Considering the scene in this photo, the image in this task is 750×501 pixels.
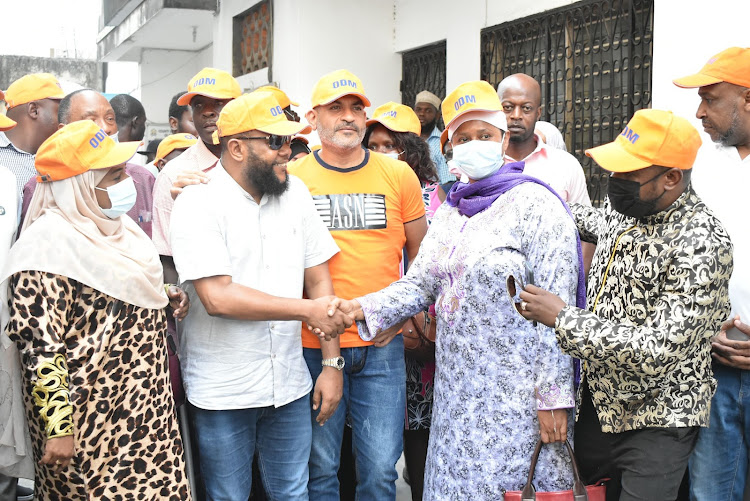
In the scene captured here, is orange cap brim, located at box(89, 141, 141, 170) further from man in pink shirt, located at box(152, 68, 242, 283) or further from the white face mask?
the white face mask

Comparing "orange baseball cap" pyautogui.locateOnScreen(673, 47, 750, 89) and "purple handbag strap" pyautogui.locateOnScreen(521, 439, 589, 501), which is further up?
"orange baseball cap" pyautogui.locateOnScreen(673, 47, 750, 89)

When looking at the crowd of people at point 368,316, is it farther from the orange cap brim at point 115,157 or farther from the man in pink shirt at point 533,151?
the man in pink shirt at point 533,151

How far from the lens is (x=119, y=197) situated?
3.24 m

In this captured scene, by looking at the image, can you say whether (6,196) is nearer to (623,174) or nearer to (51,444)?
(51,444)

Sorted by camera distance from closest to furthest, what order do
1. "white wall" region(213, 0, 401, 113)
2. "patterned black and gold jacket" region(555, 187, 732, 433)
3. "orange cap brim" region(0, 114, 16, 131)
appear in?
"patterned black and gold jacket" region(555, 187, 732, 433) → "orange cap brim" region(0, 114, 16, 131) → "white wall" region(213, 0, 401, 113)

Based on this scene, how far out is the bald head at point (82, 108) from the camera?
4.80 metres

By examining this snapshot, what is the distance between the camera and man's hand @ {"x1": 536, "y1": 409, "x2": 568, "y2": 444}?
3041 millimetres

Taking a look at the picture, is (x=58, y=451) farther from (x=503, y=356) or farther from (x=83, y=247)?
(x=503, y=356)

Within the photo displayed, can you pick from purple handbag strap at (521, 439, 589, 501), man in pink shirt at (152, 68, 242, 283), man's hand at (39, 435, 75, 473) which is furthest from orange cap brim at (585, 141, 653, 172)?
man's hand at (39, 435, 75, 473)

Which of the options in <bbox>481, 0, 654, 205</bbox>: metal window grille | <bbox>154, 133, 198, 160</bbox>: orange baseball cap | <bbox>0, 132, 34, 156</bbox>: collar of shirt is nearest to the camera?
<bbox>0, 132, 34, 156</bbox>: collar of shirt

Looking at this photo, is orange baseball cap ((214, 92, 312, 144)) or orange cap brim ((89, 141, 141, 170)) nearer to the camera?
orange cap brim ((89, 141, 141, 170))

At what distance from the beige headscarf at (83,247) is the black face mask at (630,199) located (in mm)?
1925

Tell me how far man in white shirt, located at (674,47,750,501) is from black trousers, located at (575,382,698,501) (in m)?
0.36

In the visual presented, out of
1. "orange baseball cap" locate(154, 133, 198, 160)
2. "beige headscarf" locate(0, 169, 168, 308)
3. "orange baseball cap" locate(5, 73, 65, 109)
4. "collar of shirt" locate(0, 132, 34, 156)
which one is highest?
"orange baseball cap" locate(5, 73, 65, 109)
